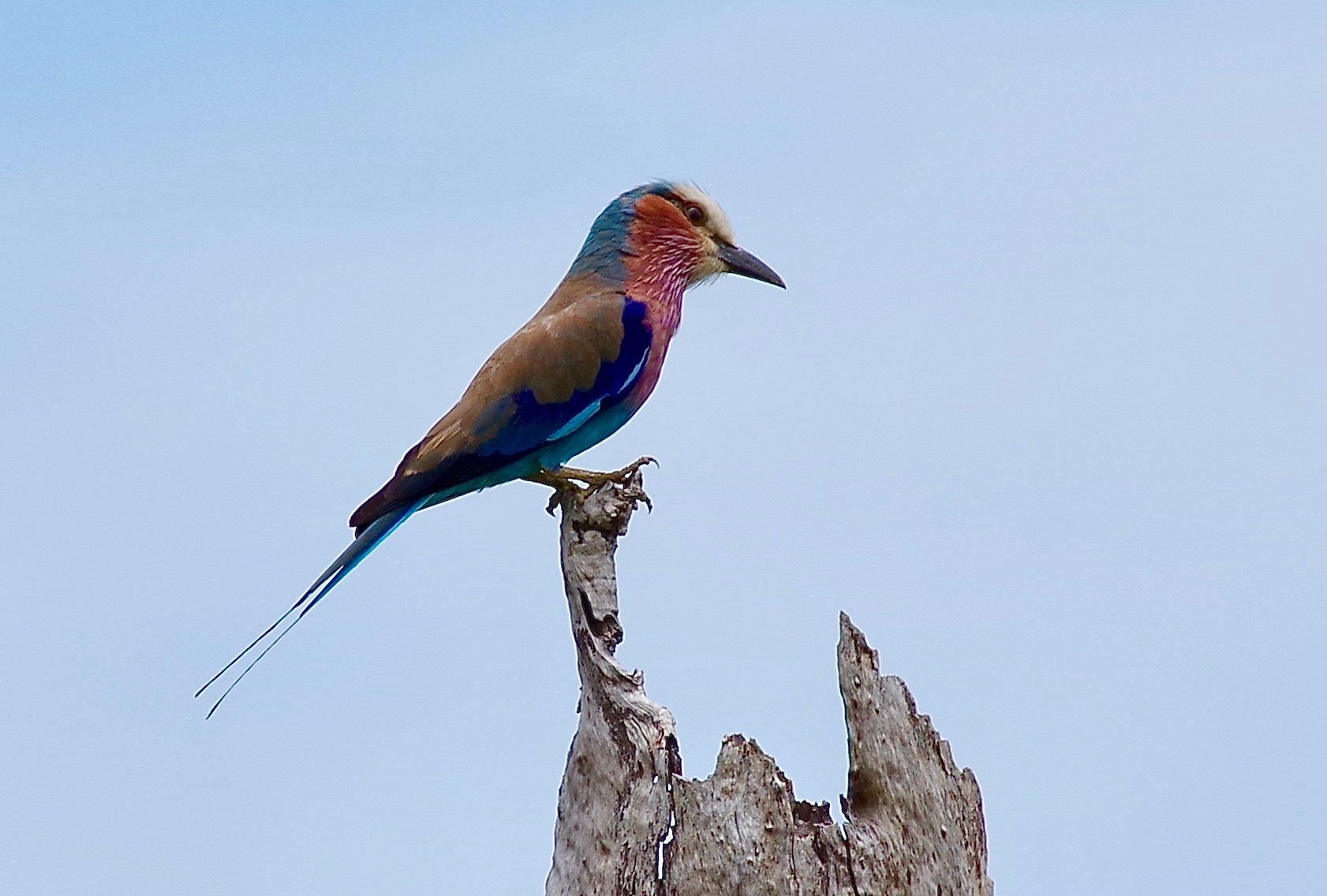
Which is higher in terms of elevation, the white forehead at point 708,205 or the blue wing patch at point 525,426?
the white forehead at point 708,205

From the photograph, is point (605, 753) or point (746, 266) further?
point (746, 266)

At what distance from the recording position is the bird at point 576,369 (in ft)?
20.4

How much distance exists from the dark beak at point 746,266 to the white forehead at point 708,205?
0.23 feet

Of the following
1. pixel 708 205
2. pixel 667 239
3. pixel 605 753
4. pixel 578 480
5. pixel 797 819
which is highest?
pixel 708 205

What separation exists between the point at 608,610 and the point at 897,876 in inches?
50.1

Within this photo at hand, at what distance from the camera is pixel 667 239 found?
707cm

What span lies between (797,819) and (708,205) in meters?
3.11

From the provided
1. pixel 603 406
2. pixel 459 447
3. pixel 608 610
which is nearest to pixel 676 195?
pixel 603 406

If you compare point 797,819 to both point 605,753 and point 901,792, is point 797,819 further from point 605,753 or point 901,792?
point 605,753

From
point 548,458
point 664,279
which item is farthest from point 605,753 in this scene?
point 664,279

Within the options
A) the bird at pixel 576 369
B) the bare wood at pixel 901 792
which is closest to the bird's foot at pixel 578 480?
the bird at pixel 576 369

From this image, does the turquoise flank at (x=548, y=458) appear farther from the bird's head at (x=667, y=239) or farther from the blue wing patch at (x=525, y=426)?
the bird's head at (x=667, y=239)

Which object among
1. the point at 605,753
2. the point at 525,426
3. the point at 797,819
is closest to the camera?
the point at 797,819

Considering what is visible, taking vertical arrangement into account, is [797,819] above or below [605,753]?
below
